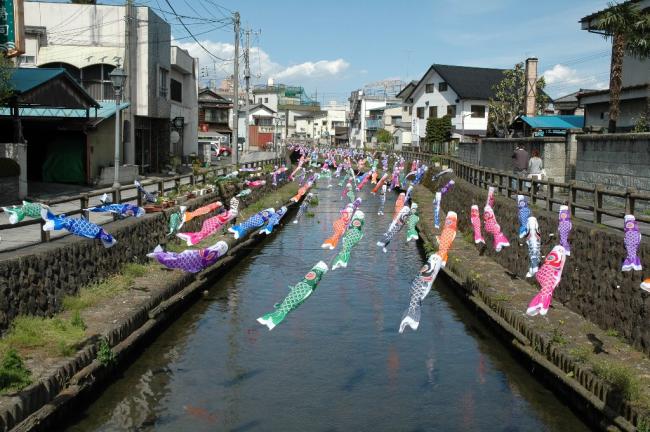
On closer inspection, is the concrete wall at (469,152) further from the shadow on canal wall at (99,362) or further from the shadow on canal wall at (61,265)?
the shadow on canal wall at (61,265)

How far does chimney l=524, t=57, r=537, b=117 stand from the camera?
45.4 m

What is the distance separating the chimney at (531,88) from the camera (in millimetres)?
45375

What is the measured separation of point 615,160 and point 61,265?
17.0 metres

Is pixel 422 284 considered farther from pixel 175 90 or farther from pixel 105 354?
pixel 175 90

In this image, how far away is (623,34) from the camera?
2623 centimetres

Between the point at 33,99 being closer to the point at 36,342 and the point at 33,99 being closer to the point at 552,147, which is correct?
the point at 36,342

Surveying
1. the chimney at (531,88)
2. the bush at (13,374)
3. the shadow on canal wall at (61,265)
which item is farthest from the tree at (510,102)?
the bush at (13,374)

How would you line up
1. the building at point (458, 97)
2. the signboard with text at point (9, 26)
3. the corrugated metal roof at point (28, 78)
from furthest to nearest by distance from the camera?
the building at point (458, 97) < the corrugated metal roof at point (28, 78) < the signboard with text at point (9, 26)

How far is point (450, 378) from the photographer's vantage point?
12.2 metres

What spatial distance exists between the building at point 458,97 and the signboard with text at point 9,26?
46355 mm

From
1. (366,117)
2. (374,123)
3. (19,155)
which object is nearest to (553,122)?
(19,155)

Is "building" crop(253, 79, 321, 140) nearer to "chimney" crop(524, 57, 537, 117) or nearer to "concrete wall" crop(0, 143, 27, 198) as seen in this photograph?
"chimney" crop(524, 57, 537, 117)

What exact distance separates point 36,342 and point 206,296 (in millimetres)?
7631

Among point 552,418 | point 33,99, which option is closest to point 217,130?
point 33,99
